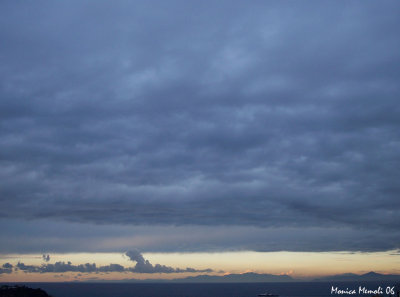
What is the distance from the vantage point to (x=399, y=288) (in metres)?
91.9

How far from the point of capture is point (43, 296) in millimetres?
114188

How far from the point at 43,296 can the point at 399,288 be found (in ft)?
288

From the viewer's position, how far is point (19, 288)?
117 metres

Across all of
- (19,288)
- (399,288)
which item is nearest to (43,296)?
(19,288)

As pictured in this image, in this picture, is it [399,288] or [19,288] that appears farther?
[19,288]

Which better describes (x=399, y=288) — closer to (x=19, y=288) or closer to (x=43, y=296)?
(x=43, y=296)

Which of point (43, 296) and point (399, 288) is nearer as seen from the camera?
point (399, 288)

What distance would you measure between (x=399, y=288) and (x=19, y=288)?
95.5m
